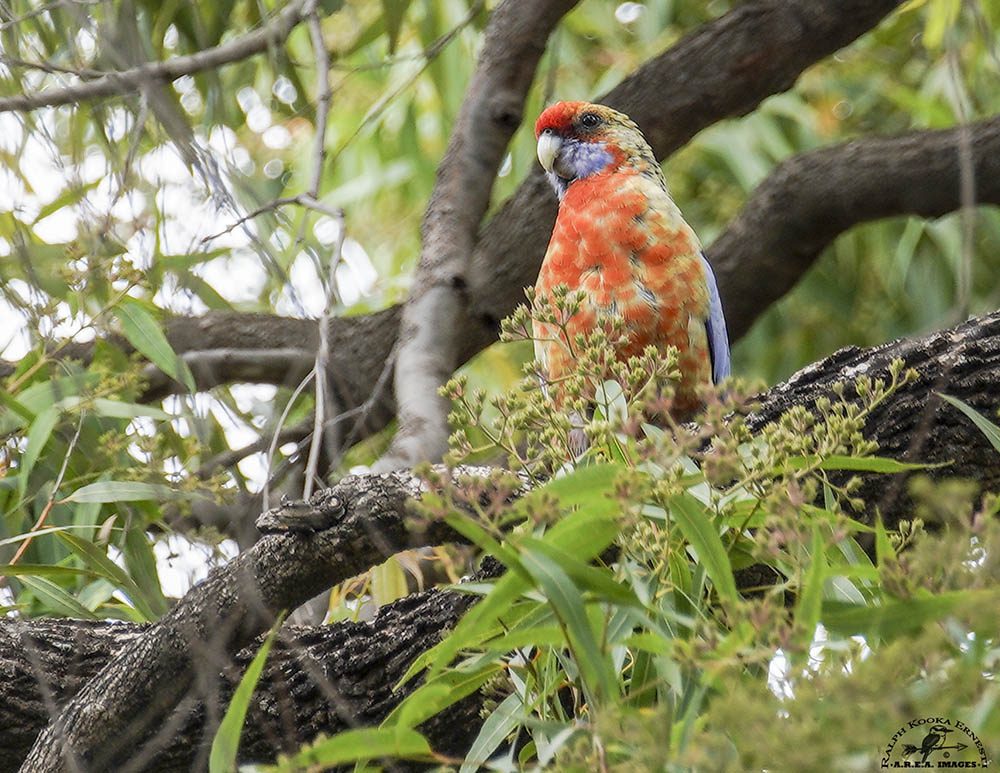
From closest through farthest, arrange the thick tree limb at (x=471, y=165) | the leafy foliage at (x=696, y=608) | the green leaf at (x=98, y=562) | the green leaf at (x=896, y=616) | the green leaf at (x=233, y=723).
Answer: the leafy foliage at (x=696, y=608), the green leaf at (x=896, y=616), the green leaf at (x=233, y=723), the green leaf at (x=98, y=562), the thick tree limb at (x=471, y=165)

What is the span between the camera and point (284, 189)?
2107mm

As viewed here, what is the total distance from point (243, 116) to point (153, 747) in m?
1.77

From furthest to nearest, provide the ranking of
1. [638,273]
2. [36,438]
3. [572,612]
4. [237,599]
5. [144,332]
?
[638,273] < [144,332] < [36,438] < [237,599] < [572,612]

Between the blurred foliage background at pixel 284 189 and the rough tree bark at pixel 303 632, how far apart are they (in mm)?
123

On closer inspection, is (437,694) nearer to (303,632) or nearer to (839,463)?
(839,463)

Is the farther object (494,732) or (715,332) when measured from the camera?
(715,332)

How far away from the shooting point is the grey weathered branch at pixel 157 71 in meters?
1.19

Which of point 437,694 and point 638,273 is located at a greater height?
point 638,273

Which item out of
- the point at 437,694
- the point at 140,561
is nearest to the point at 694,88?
the point at 140,561

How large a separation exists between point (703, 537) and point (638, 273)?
131cm

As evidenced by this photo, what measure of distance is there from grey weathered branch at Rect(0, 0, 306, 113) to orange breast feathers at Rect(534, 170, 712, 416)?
2.05 feet

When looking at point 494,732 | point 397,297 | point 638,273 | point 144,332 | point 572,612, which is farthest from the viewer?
point 397,297

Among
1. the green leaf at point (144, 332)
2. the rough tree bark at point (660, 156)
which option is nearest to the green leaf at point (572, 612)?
the green leaf at point (144, 332)

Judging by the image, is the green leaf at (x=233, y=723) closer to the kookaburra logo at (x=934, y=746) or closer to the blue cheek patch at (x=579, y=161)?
the kookaburra logo at (x=934, y=746)
